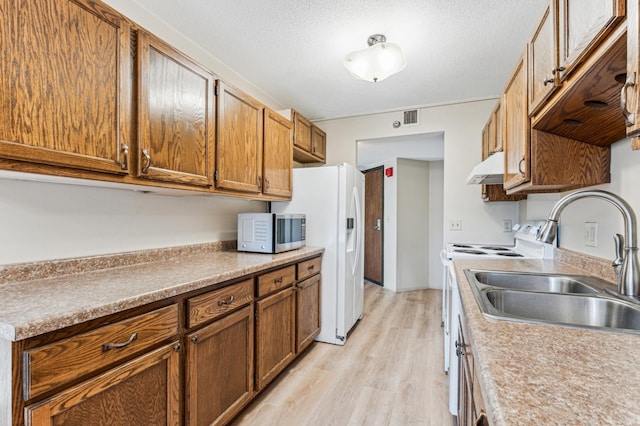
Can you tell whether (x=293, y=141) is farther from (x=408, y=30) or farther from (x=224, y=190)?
(x=408, y=30)

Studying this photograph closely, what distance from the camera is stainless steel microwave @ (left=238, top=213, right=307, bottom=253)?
2273mm

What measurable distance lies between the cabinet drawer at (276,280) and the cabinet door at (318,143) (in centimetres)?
162

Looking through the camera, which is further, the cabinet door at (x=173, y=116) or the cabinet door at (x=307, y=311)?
the cabinet door at (x=307, y=311)

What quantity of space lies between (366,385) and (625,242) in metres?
1.65

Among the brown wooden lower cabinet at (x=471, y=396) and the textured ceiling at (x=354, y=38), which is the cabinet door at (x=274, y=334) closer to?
the brown wooden lower cabinet at (x=471, y=396)

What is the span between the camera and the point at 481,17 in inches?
74.9

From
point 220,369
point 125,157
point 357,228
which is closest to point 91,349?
point 220,369

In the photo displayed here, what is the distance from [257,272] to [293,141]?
153cm

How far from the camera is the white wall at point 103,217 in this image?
1.31m

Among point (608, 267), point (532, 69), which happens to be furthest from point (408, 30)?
point (608, 267)

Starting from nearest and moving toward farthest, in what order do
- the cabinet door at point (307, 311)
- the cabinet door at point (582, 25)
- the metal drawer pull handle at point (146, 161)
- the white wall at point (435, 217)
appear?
the cabinet door at point (582, 25), the metal drawer pull handle at point (146, 161), the cabinet door at point (307, 311), the white wall at point (435, 217)

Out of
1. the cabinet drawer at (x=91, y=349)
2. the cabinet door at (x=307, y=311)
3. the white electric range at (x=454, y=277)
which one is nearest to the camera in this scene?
the cabinet drawer at (x=91, y=349)

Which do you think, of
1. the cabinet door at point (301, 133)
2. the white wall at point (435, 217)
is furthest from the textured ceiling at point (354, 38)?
the white wall at point (435, 217)

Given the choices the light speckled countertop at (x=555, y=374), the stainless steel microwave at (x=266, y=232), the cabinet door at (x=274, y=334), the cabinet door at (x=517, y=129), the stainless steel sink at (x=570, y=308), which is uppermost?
the cabinet door at (x=517, y=129)
